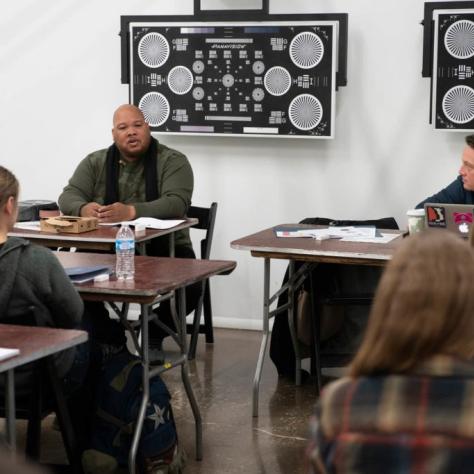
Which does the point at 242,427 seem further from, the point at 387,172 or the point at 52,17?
the point at 52,17

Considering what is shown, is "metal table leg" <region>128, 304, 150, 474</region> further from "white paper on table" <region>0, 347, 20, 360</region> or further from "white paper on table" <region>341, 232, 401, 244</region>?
"white paper on table" <region>341, 232, 401, 244</region>

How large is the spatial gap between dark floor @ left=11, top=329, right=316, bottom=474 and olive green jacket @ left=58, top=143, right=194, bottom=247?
2.36 feet

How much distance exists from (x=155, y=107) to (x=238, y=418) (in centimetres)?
242

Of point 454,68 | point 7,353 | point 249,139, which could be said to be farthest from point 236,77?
point 7,353

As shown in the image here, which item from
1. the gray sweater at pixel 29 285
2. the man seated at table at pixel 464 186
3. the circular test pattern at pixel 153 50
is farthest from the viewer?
the circular test pattern at pixel 153 50

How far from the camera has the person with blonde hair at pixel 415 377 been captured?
152 cm

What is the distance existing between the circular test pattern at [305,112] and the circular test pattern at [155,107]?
789 millimetres

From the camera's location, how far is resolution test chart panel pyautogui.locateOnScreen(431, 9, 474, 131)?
5676mm

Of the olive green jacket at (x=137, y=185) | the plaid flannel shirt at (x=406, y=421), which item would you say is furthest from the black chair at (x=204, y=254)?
the plaid flannel shirt at (x=406, y=421)

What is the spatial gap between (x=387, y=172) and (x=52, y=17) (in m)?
2.37

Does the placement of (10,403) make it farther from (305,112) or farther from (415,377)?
(305,112)

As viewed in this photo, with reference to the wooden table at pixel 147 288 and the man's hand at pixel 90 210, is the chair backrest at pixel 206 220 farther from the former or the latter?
the wooden table at pixel 147 288

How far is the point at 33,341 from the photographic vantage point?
284 cm

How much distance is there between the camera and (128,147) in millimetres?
5574
